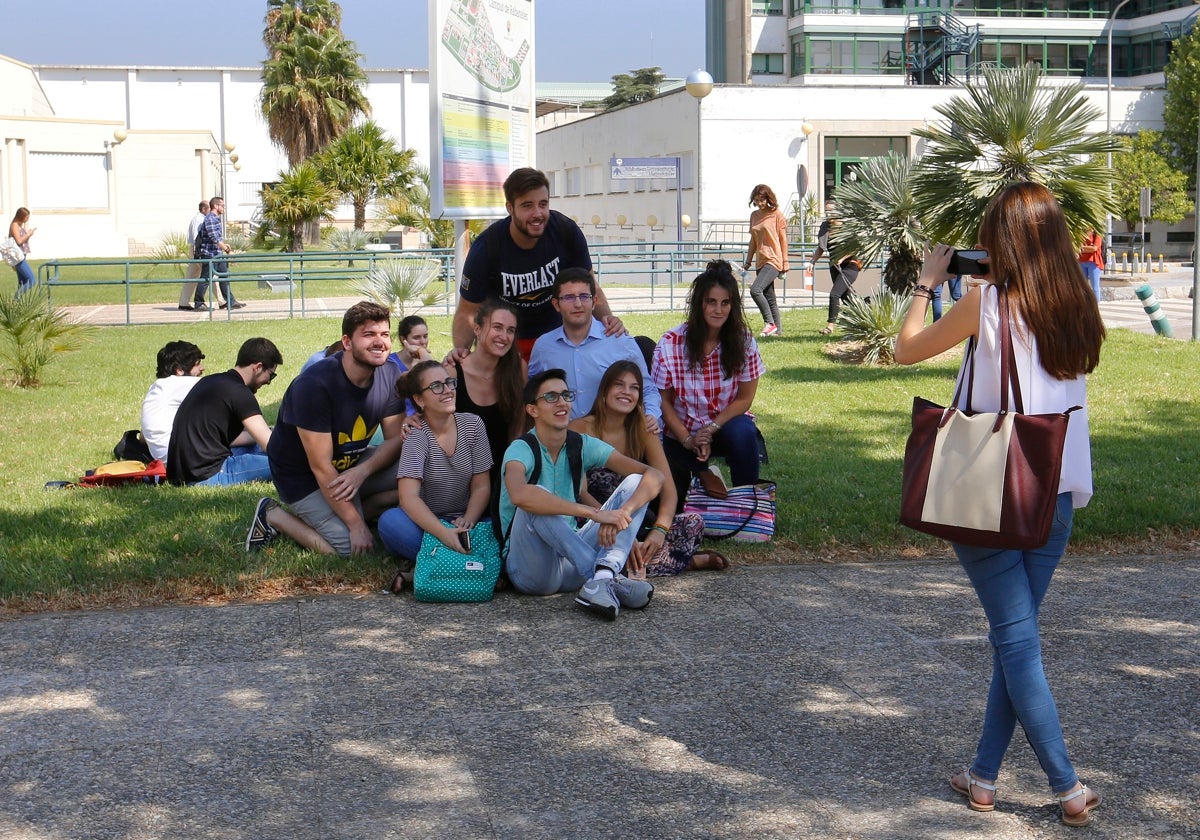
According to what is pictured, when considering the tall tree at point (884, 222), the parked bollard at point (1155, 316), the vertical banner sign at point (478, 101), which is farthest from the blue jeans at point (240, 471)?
the parked bollard at point (1155, 316)

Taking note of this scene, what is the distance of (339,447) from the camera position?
6.49 metres

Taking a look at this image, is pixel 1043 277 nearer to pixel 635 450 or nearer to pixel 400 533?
pixel 635 450

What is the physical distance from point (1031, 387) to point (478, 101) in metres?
5.91

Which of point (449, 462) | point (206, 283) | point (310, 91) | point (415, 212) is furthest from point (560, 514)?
point (310, 91)

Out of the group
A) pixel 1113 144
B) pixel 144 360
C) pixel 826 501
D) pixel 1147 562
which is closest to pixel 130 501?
pixel 826 501

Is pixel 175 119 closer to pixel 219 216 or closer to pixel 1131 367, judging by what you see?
pixel 219 216

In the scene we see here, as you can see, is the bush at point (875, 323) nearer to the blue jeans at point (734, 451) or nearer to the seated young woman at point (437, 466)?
the blue jeans at point (734, 451)

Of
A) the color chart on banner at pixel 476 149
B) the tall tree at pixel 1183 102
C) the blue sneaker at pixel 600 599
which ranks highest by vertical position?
the tall tree at pixel 1183 102

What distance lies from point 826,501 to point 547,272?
207cm

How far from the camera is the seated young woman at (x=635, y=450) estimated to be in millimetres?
6195

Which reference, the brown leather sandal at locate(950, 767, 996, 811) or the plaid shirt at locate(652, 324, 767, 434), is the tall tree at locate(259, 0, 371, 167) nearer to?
the plaid shirt at locate(652, 324, 767, 434)

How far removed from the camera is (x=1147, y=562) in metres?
6.50

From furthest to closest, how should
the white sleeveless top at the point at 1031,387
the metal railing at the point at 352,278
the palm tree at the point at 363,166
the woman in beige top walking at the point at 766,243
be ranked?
the palm tree at the point at 363,166 → the metal railing at the point at 352,278 → the woman in beige top walking at the point at 766,243 → the white sleeveless top at the point at 1031,387

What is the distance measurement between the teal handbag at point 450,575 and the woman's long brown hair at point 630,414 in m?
0.90
